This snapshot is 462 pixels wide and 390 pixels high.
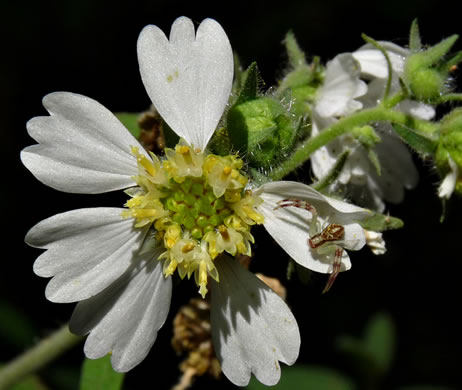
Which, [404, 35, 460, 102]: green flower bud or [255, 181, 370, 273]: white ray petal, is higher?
[404, 35, 460, 102]: green flower bud

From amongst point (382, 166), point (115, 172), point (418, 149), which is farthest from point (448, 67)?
point (115, 172)

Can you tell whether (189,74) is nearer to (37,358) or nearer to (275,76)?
(37,358)

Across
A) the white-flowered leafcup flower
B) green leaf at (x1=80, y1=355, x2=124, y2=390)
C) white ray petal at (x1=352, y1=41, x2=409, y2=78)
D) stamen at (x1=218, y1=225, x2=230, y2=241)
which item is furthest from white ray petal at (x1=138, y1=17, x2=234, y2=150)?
green leaf at (x1=80, y1=355, x2=124, y2=390)

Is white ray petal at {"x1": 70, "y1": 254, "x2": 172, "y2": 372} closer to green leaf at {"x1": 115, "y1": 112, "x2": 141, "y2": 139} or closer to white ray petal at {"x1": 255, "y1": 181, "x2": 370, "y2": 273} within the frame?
white ray petal at {"x1": 255, "y1": 181, "x2": 370, "y2": 273}

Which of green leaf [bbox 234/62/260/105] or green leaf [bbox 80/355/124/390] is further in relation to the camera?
green leaf [bbox 80/355/124/390]

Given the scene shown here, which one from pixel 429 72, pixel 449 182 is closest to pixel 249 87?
pixel 429 72

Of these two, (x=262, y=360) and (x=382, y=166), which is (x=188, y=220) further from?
(x=382, y=166)
